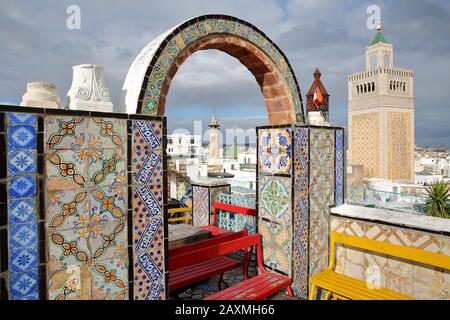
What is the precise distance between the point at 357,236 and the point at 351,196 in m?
5.99

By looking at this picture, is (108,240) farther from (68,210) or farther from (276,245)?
(276,245)

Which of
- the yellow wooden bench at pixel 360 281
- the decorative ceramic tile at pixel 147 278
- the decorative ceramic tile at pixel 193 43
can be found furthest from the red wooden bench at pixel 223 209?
the decorative ceramic tile at pixel 147 278

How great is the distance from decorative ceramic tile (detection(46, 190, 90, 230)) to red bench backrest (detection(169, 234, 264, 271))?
3.25ft

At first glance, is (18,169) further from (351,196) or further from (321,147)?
(351,196)

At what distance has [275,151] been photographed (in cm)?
388

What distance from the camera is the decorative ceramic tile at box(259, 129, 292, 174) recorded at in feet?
12.2

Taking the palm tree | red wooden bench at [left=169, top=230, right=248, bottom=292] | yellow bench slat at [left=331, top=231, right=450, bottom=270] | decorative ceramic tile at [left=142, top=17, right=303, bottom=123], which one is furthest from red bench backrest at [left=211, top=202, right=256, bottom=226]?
the palm tree

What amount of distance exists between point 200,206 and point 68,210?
3917 millimetres

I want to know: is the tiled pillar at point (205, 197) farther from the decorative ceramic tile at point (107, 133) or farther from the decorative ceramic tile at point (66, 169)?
the decorative ceramic tile at point (66, 169)

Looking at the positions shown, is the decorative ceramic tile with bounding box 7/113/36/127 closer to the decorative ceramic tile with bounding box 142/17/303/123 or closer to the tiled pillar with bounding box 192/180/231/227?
the decorative ceramic tile with bounding box 142/17/303/123

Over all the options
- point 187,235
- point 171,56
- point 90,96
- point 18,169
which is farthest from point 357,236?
point 18,169

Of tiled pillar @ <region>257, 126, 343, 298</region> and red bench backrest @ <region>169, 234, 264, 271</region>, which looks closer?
red bench backrest @ <region>169, 234, 264, 271</region>

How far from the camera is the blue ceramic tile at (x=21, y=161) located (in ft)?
6.50

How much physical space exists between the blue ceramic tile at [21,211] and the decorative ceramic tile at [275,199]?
2641 mm
